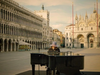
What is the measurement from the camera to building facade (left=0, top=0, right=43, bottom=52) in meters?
35.3

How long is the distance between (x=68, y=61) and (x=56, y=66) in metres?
0.50

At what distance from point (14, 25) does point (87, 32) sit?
5879cm

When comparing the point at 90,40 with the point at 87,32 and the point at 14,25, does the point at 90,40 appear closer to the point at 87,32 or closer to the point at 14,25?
the point at 87,32

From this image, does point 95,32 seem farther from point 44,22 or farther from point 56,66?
point 56,66

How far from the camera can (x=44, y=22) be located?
227 feet

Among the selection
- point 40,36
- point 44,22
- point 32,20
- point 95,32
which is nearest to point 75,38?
point 95,32

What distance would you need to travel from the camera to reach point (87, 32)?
89.9 metres

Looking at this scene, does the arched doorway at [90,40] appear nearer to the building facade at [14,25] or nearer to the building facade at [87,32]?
the building facade at [87,32]

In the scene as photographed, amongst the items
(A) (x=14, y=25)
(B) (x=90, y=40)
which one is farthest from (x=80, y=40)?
(A) (x=14, y=25)

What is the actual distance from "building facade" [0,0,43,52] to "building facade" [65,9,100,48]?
42.6 meters

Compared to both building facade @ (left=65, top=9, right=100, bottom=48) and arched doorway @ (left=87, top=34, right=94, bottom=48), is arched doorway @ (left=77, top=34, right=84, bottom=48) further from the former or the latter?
arched doorway @ (left=87, top=34, right=94, bottom=48)

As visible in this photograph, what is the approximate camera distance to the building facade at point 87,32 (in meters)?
87.1

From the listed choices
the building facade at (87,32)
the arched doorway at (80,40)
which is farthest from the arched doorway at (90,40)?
the arched doorway at (80,40)

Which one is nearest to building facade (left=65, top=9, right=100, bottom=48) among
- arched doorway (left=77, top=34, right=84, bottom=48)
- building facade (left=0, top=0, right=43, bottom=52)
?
arched doorway (left=77, top=34, right=84, bottom=48)
